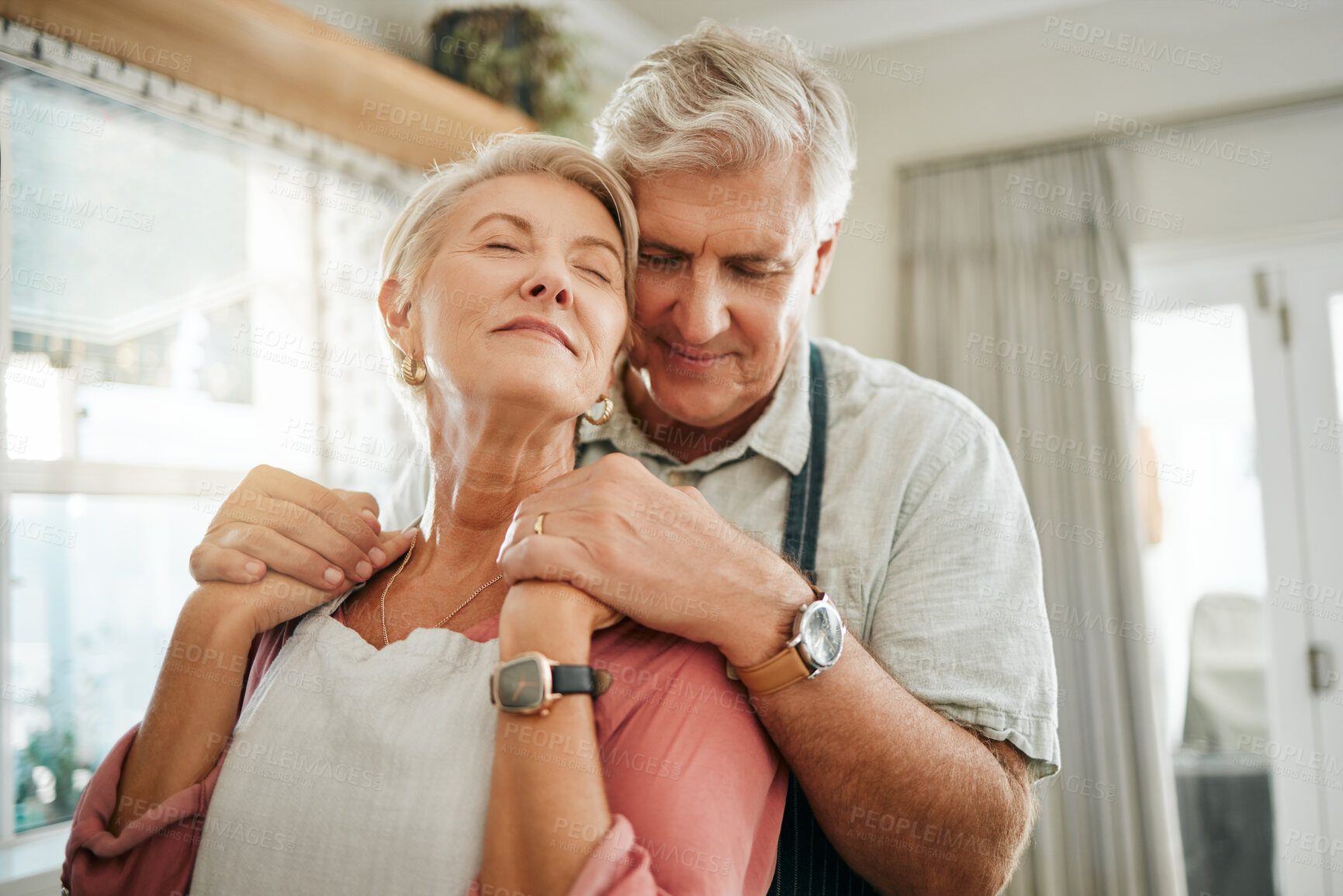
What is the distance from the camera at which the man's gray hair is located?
126cm

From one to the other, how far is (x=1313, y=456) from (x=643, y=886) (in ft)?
11.1

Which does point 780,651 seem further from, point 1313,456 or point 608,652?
point 1313,456

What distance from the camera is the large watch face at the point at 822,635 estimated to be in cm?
94

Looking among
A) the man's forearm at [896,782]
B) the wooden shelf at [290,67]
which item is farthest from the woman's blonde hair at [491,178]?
the wooden shelf at [290,67]

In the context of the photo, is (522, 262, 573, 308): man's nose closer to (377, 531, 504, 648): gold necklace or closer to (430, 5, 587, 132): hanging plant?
(377, 531, 504, 648): gold necklace

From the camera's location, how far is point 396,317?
1265 mm

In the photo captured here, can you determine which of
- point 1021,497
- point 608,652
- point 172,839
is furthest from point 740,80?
point 172,839

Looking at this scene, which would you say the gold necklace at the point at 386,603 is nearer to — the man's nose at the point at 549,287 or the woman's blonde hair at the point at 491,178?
the woman's blonde hair at the point at 491,178

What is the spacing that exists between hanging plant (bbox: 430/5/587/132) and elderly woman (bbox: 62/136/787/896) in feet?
5.84

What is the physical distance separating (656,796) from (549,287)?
61 centimetres

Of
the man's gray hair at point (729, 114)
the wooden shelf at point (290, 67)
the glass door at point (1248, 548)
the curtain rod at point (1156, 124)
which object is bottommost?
the glass door at point (1248, 548)

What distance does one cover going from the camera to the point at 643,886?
75cm

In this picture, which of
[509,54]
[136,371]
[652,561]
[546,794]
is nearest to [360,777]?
[546,794]

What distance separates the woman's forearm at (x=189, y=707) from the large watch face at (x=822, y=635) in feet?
2.20
